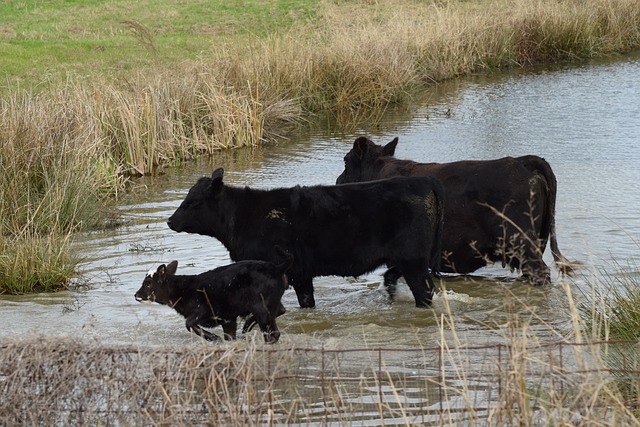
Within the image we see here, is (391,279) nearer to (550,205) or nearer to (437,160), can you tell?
(550,205)

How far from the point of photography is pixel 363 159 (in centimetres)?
1101

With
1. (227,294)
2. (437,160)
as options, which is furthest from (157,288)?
(437,160)

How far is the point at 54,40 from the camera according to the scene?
28.4m

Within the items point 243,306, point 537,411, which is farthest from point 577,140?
point 537,411

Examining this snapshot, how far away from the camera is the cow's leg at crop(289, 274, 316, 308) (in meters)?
8.94

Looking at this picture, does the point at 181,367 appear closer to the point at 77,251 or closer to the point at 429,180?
the point at 429,180

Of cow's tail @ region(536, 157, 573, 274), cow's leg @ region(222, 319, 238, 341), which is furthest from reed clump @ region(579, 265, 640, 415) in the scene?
cow's leg @ region(222, 319, 238, 341)

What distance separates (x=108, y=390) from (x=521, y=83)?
18358mm

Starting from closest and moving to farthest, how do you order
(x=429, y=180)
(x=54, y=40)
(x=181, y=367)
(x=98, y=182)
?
(x=181, y=367), (x=429, y=180), (x=98, y=182), (x=54, y=40)

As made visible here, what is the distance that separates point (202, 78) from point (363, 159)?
6877 millimetres

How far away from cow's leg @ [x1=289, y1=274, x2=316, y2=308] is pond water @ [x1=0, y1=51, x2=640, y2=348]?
0.09 meters

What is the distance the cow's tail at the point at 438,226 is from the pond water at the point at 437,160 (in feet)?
1.32

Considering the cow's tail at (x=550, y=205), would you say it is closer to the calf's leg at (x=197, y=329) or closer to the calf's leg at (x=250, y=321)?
the calf's leg at (x=250, y=321)

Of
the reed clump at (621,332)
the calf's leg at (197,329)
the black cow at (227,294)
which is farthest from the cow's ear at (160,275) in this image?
the reed clump at (621,332)
